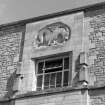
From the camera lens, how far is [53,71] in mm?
15172

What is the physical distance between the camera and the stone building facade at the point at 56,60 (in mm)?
13984

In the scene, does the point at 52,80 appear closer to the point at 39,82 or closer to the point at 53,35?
the point at 39,82

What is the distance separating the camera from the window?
14805 millimetres

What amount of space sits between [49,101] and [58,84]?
3.03ft

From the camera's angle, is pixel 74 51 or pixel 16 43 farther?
pixel 16 43

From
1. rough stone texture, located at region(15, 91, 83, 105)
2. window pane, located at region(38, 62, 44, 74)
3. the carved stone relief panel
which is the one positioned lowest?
rough stone texture, located at region(15, 91, 83, 105)

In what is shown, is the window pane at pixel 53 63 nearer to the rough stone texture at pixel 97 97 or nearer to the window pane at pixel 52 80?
the window pane at pixel 52 80

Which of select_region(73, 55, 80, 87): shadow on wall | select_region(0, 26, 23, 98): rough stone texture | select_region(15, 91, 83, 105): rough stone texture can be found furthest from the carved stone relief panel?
select_region(15, 91, 83, 105): rough stone texture

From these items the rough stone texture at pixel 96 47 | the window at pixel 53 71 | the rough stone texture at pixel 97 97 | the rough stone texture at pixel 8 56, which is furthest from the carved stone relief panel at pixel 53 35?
the rough stone texture at pixel 97 97

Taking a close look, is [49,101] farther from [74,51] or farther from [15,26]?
[15,26]

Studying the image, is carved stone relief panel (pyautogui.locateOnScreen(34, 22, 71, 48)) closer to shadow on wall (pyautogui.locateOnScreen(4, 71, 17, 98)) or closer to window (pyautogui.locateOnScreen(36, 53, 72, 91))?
window (pyautogui.locateOnScreen(36, 53, 72, 91))

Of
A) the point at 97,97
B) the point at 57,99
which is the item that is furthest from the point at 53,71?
the point at 97,97

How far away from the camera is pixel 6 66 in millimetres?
16062

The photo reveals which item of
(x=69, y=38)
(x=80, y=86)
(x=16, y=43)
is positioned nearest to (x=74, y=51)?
(x=69, y=38)
